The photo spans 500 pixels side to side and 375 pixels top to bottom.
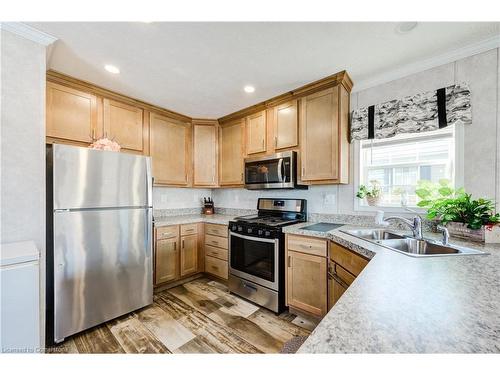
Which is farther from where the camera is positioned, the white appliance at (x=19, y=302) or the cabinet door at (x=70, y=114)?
the cabinet door at (x=70, y=114)

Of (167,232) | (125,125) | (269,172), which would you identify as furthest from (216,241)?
(125,125)

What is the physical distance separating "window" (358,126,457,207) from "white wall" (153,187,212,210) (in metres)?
2.50

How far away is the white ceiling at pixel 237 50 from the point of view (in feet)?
4.83

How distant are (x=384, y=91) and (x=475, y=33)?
2.19 feet

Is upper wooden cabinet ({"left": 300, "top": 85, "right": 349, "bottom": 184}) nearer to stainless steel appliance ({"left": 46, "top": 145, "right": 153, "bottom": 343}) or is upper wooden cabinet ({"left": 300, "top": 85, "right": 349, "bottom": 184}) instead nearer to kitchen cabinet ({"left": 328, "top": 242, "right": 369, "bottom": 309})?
kitchen cabinet ({"left": 328, "top": 242, "right": 369, "bottom": 309})

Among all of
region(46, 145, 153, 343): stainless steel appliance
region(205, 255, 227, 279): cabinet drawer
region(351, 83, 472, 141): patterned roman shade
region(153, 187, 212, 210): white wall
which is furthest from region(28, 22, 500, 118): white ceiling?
region(205, 255, 227, 279): cabinet drawer

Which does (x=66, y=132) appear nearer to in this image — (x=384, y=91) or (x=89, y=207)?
(x=89, y=207)

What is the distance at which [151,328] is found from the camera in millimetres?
1909

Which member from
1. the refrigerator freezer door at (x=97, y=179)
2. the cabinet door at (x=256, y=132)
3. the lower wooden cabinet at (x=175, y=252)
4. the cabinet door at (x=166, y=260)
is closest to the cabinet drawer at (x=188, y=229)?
the lower wooden cabinet at (x=175, y=252)

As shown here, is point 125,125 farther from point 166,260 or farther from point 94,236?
point 166,260

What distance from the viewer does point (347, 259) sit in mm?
1566

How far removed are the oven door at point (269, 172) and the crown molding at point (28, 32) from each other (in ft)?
6.77

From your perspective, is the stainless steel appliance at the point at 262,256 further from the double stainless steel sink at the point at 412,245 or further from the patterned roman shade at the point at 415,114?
the patterned roman shade at the point at 415,114

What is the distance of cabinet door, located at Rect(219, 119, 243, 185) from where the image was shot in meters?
3.00
